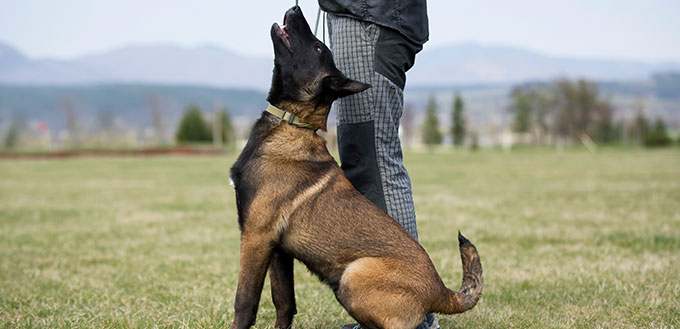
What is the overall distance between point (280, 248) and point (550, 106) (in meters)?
93.8

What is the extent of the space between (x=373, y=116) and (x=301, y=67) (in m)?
0.50

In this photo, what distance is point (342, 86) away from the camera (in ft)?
10.3

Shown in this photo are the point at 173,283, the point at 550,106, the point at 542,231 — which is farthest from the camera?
the point at 550,106

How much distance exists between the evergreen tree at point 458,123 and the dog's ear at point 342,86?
7439cm

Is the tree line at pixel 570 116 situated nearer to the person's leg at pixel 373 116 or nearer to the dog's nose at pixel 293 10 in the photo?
the person's leg at pixel 373 116

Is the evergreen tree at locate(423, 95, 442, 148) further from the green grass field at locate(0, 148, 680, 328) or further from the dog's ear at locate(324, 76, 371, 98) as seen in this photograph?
the dog's ear at locate(324, 76, 371, 98)

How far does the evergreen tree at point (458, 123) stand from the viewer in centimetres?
7631

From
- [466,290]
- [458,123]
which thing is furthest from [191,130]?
[466,290]

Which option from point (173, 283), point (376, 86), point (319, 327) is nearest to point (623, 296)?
point (319, 327)

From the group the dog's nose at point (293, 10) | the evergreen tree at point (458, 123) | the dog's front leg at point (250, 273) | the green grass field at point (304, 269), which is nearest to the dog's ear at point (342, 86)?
the dog's nose at point (293, 10)

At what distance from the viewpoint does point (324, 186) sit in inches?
126

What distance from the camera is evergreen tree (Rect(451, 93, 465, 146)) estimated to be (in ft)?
250

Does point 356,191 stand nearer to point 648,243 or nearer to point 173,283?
point 173,283

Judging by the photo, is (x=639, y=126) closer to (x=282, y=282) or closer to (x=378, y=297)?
(x=282, y=282)
